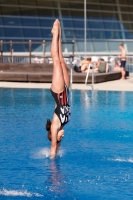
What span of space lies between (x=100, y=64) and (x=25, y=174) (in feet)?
62.2

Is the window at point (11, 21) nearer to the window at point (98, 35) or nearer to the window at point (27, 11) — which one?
the window at point (27, 11)

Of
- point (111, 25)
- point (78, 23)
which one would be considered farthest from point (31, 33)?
point (111, 25)

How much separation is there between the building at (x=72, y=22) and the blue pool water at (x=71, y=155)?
959 inches

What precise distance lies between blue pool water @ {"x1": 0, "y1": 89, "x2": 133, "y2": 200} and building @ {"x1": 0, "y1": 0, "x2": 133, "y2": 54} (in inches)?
959

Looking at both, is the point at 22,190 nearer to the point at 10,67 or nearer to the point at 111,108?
the point at 111,108

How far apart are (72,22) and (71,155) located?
1310 inches

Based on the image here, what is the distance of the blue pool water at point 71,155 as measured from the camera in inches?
259

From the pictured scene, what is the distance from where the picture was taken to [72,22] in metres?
41.3

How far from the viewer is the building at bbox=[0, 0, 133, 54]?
39.5m

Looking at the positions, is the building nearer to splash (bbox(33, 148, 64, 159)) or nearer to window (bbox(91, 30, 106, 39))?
window (bbox(91, 30, 106, 39))

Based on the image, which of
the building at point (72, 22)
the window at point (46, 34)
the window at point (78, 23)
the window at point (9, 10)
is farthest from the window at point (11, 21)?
the window at point (78, 23)

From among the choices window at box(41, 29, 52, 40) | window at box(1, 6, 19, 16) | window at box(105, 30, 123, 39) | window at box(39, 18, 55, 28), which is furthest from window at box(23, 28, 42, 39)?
window at box(105, 30, 123, 39)

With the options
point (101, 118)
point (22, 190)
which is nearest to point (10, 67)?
point (101, 118)

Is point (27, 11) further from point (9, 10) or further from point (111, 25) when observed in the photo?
point (111, 25)
